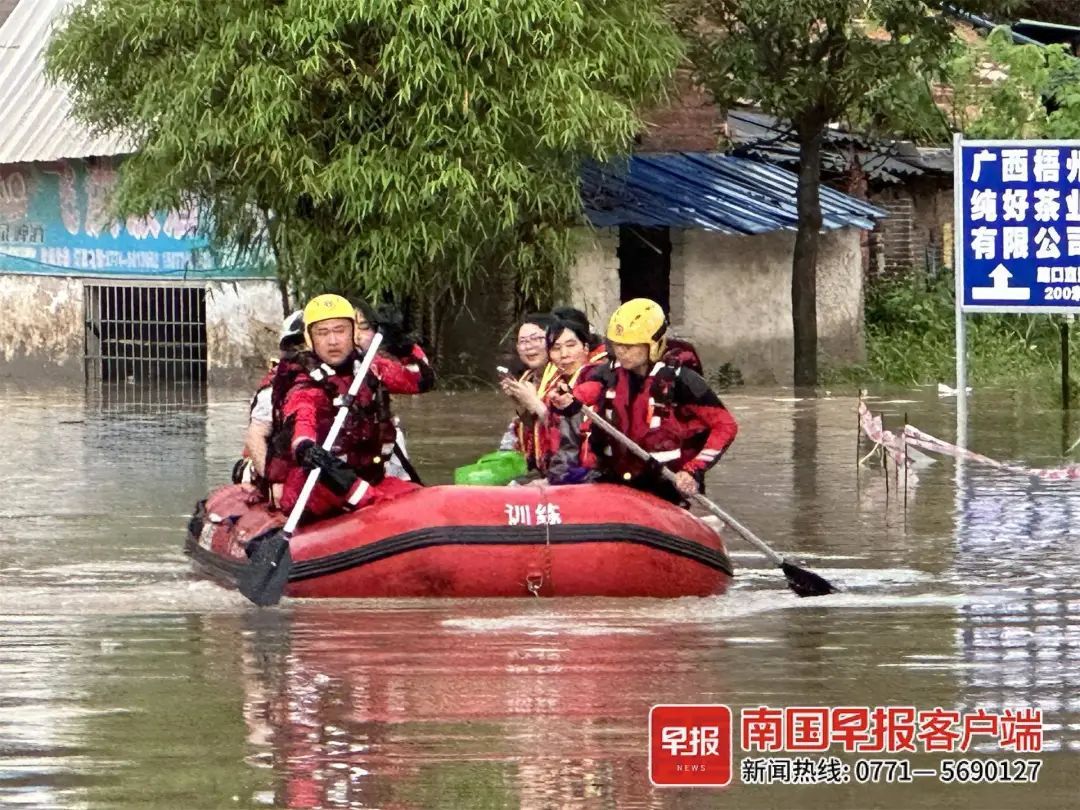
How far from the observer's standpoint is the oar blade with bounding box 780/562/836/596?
1191 cm

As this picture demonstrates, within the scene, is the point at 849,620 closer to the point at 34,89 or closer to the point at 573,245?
the point at 573,245

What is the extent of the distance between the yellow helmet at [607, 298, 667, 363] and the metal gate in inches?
743

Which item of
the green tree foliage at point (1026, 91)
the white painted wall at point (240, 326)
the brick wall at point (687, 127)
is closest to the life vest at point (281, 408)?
the white painted wall at point (240, 326)

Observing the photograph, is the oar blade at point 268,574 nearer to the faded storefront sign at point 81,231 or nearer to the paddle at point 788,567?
the paddle at point 788,567

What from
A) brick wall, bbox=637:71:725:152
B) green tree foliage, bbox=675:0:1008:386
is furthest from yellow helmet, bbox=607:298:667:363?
brick wall, bbox=637:71:725:152

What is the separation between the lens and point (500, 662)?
9727mm

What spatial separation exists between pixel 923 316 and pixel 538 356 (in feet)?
64.4

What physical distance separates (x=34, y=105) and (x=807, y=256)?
9.65 m

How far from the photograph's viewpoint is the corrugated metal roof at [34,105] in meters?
29.4

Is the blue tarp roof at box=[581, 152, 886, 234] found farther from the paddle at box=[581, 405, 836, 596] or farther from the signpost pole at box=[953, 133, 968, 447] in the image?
the paddle at box=[581, 405, 836, 596]

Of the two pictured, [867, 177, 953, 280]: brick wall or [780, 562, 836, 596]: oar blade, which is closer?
[780, 562, 836, 596]: oar blade

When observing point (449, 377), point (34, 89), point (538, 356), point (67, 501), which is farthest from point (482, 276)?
point (538, 356)

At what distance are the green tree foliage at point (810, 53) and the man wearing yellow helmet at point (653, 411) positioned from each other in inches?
599

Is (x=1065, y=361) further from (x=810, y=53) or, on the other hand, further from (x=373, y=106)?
(x=373, y=106)
